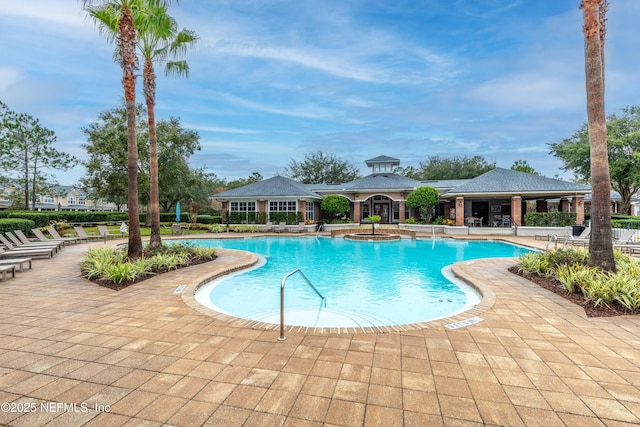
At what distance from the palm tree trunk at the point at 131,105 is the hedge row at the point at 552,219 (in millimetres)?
23953

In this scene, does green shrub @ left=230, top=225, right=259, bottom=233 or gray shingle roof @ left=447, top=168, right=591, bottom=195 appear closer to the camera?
gray shingle roof @ left=447, top=168, right=591, bottom=195

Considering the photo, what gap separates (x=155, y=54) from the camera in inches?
450

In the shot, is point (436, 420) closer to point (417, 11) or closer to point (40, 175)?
point (417, 11)

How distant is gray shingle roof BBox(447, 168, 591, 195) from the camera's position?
841 inches

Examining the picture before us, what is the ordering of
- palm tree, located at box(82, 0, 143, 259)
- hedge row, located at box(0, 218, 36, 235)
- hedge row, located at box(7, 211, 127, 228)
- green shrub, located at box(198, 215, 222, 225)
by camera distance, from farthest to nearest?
1. green shrub, located at box(198, 215, 222, 225)
2. hedge row, located at box(7, 211, 127, 228)
3. hedge row, located at box(0, 218, 36, 235)
4. palm tree, located at box(82, 0, 143, 259)

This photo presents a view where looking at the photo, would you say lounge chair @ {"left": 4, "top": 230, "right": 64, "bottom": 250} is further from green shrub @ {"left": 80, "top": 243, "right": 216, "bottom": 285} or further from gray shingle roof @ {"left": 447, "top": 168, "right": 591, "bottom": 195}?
gray shingle roof @ {"left": 447, "top": 168, "right": 591, "bottom": 195}

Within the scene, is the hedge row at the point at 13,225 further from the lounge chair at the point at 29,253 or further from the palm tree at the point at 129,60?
the palm tree at the point at 129,60

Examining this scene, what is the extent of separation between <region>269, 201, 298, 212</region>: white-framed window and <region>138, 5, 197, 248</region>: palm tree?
16.3m

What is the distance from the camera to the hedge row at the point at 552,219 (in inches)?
830

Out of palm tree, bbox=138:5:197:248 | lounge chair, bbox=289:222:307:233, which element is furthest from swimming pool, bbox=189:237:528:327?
lounge chair, bbox=289:222:307:233

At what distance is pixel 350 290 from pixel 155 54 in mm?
11025

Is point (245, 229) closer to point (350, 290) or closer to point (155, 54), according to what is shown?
point (155, 54)

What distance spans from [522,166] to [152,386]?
55.3m

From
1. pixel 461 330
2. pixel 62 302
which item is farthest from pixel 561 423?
pixel 62 302
